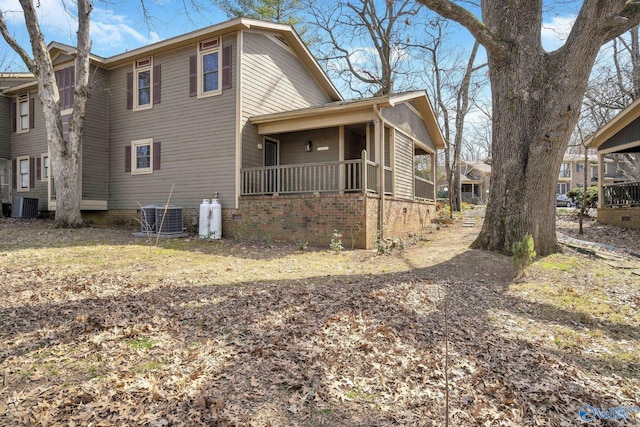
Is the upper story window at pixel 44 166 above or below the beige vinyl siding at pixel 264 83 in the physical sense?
below

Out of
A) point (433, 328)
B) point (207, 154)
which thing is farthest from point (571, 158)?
point (433, 328)

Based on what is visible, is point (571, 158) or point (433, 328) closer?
point (433, 328)

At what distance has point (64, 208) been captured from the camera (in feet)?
38.2

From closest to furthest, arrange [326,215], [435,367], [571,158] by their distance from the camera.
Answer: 1. [435,367]
2. [326,215]
3. [571,158]

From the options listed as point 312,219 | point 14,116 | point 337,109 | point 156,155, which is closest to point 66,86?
point 14,116

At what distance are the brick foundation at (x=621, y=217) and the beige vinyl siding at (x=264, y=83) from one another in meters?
13.4

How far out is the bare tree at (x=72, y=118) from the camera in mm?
11461

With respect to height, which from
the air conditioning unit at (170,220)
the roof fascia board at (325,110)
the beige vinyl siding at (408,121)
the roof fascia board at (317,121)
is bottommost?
the air conditioning unit at (170,220)

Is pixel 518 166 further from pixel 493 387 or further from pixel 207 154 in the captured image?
pixel 207 154

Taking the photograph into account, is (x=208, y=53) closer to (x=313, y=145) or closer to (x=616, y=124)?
(x=313, y=145)

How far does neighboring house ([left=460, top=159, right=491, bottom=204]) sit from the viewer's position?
41772 mm

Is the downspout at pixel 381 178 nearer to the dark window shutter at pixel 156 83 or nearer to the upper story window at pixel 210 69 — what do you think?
the upper story window at pixel 210 69

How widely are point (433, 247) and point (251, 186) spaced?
547cm

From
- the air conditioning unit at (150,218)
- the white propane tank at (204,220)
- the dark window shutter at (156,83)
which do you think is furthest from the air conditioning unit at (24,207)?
the white propane tank at (204,220)
